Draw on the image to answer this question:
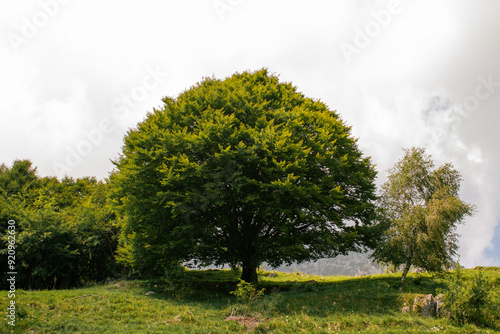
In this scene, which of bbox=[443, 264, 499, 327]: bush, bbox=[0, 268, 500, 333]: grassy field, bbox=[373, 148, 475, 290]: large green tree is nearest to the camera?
bbox=[0, 268, 500, 333]: grassy field

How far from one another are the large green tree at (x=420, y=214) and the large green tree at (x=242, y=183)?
198 centimetres

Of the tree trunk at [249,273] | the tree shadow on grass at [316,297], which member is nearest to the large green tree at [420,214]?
the tree shadow on grass at [316,297]

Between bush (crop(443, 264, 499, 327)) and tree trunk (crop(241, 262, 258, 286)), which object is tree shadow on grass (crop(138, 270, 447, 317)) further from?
bush (crop(443, 264, 499, 327))

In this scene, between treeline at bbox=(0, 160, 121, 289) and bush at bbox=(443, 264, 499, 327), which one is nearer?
bush at bbox=(443, 264, 499, 327)

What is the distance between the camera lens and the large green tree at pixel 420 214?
16.5m

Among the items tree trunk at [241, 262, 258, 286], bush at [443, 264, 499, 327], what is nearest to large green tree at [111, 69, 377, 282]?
tree trunk at [241, 262, 258, 286]

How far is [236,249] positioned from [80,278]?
15655mm

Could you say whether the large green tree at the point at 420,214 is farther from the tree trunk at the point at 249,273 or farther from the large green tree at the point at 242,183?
the tree trunk at the point at 249,273

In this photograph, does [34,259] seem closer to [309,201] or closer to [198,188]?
[198,188]

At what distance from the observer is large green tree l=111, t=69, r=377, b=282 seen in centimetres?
1706

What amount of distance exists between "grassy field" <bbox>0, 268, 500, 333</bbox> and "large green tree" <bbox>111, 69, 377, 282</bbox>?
3091mm

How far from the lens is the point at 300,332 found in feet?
35.1

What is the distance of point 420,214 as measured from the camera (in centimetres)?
1706

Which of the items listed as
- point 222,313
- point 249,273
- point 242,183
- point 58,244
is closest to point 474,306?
point 222,313
